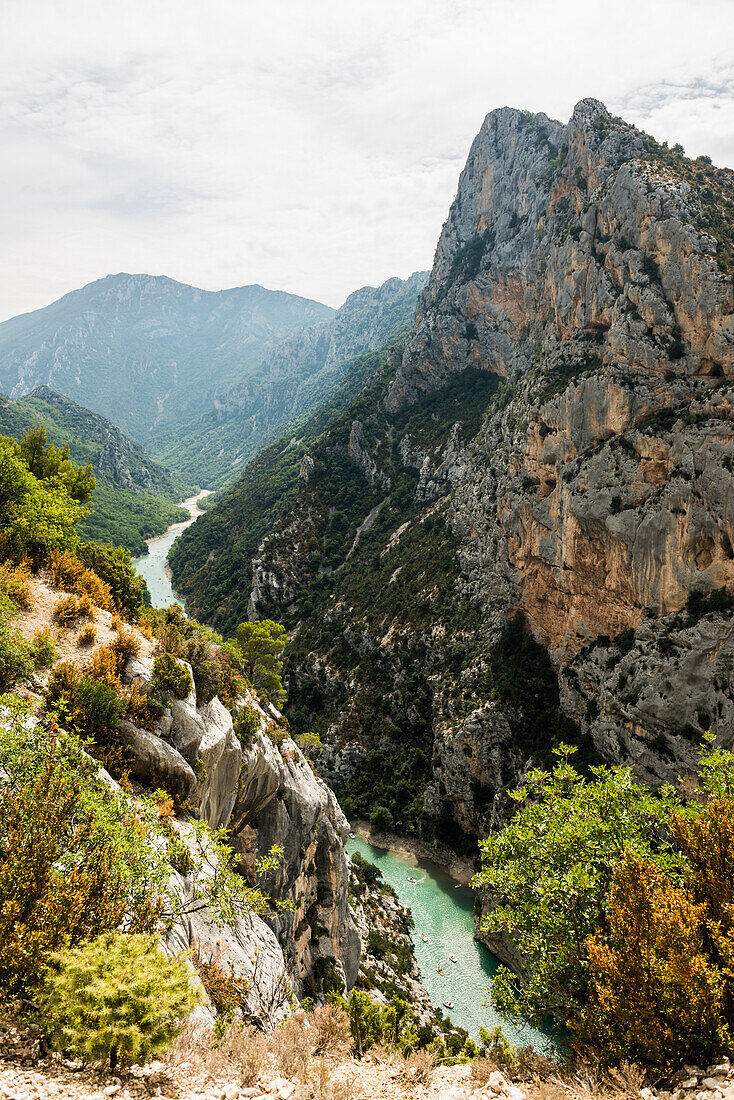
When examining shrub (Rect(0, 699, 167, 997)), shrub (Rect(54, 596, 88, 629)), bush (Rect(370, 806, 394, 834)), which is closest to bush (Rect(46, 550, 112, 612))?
shrub (Rect(54, 596, 88, 629))

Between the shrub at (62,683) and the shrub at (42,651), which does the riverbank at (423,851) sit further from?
the shrub at (42,651)

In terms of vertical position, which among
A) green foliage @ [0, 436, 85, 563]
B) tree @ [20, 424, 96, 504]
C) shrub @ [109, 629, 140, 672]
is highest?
tree @ [20, 424, 96, 504]

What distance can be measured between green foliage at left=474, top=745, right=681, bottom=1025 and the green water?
884 inches

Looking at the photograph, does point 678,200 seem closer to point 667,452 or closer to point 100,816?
point 667,452

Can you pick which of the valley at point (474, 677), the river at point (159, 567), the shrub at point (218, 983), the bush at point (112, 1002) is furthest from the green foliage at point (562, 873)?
the river at point (159, 567)

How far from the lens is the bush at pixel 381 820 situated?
50428 mm

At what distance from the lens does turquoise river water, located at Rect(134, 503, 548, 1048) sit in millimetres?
31641

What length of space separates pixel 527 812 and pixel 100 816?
10375 millimetres

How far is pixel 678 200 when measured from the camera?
38844mm

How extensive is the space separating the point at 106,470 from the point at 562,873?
18098 cm

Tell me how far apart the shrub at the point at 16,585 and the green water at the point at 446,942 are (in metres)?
31.2

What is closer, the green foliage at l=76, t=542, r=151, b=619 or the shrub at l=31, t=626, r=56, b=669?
the shrub at l=31, t=626, r=56, b=669

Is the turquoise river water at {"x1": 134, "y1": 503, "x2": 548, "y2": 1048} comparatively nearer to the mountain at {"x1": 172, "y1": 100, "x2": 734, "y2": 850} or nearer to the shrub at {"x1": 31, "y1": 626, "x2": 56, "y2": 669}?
the mountain at {"x1": 172, "y1": 100, "x2": 734, "y2": 850}

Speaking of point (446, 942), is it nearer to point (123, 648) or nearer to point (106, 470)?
point (123, 648)
